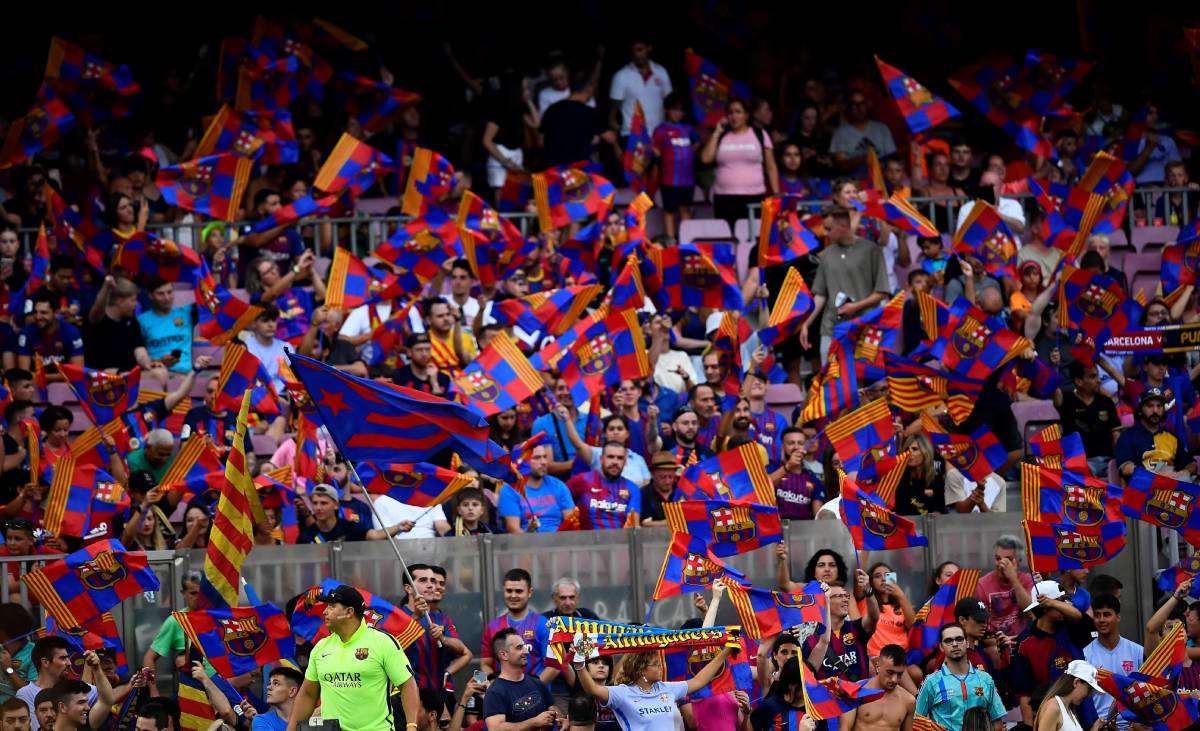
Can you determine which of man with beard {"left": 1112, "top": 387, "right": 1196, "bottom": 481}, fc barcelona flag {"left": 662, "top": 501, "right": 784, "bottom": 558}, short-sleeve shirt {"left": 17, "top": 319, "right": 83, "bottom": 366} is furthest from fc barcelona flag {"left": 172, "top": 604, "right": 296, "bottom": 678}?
man with beard {"left": 1112, "top": 387, "right": 1196, "bottom": 481}

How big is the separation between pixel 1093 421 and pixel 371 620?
6101mm

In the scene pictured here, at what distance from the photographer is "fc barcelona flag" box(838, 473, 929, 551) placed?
16234 millimetres

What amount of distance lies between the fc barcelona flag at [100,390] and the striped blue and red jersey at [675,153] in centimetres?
609

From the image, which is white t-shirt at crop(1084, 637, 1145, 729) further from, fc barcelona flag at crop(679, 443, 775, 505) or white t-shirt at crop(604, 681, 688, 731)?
white t-shirt at crop(604, 681, 688, 731)

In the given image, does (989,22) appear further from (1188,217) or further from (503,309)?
(503,309)

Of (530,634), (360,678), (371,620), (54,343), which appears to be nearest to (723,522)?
(530,634)

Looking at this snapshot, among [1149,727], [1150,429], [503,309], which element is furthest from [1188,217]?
[1149,727]

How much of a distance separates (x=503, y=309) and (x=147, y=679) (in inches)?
199

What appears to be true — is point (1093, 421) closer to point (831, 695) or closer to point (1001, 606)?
point (1001, 606)

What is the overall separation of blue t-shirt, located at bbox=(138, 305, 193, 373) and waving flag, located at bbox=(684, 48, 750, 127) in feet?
17.5

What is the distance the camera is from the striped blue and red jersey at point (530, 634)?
15617 millimetres

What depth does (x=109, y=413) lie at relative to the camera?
1781cm

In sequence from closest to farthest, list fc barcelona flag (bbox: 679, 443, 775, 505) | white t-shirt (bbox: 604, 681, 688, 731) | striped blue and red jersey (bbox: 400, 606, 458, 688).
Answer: white t-shirt (bbox: 604, 681, 688, 731) → striped blue and red jersey (bbox: 400, 606, 458, 688) → fc barcelona flag (bbox: 679, 443, 775, 505)

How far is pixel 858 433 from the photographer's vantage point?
17344 millimetres
